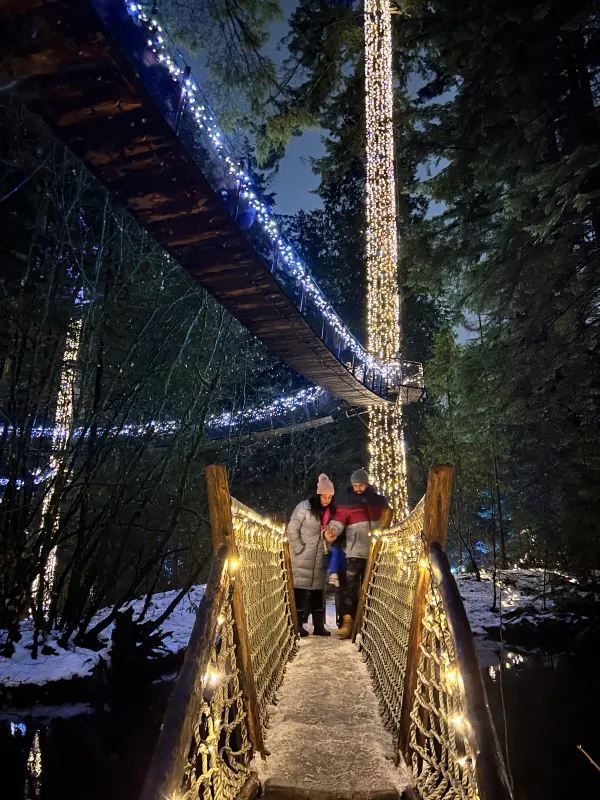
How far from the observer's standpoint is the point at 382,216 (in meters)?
8.81

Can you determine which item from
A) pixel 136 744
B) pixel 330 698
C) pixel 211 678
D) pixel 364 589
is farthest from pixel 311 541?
pixel 211 678

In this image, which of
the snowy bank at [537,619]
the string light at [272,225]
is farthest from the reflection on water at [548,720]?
the string light at [272,225]

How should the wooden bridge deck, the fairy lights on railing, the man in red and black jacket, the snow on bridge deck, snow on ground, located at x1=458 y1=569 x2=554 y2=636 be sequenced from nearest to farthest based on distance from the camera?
the snow on bridge deck < the wooden bridge deck < the fairy lights on railing < the man in red and black jacket < snow on ground, located at x1=458 y1=569 x2=554 y2=636

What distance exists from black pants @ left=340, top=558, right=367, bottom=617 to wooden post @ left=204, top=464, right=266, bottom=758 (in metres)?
2.62

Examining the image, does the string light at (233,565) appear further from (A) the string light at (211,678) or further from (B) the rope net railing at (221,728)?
(A) the string light at (211,678)

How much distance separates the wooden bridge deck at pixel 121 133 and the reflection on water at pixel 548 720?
14.0 feet

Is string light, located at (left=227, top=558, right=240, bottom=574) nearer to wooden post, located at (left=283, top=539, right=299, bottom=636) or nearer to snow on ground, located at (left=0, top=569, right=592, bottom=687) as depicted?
wooden post, located at (left=283, top=539, right=299, bottom=636)

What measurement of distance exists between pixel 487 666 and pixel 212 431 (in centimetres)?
693

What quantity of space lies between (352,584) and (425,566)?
295cm

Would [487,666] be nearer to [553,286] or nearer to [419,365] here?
[553,286]

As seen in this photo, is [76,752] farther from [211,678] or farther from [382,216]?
[382,216]

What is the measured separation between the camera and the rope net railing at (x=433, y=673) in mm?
1301

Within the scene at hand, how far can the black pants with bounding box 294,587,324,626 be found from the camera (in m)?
4.92

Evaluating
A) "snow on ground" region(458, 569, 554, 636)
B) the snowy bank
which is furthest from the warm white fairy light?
"snow on ground" region(458, 569, 554, 636)
